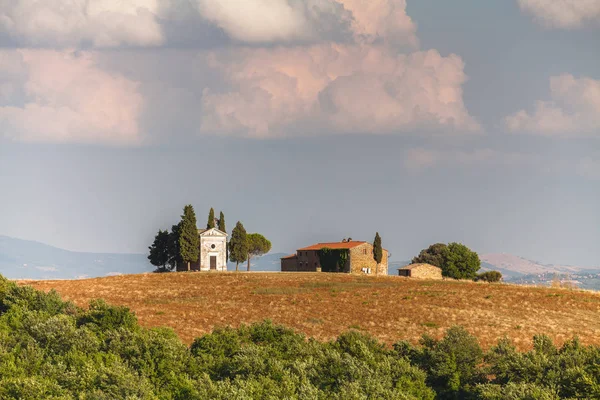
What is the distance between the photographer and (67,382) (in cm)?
4369

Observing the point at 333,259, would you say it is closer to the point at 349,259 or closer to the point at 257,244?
the point at 349,259

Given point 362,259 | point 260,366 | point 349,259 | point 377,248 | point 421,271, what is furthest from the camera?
point 421,271

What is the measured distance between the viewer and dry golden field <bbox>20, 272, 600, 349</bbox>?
69812mm

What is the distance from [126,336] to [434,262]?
10934cm

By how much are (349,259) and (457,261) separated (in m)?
27.5

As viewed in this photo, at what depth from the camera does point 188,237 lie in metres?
125

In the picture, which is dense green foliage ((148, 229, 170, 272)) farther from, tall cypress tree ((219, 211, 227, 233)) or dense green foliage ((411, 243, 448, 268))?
dense green foliage ((411, 243, 448, 268))

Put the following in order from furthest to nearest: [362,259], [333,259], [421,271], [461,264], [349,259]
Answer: [461,264]
[421,271]
[333,259]
[362,259]
[349,259]

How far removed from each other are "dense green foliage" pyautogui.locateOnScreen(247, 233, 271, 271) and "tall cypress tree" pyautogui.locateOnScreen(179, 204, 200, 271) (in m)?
27.7

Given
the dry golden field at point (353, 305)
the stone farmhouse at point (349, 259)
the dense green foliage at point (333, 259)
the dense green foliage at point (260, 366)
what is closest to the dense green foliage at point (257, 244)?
the stone farmhouse at point (349, 259)

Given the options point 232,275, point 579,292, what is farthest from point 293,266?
point 579,292

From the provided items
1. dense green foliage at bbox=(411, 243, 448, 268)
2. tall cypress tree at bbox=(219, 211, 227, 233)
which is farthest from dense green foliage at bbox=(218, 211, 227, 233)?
dense green foliage at bbox=(411, 243, 448, 268)

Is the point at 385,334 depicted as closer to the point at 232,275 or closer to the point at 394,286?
the point at 394,286

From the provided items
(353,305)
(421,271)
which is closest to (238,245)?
(421,271)
